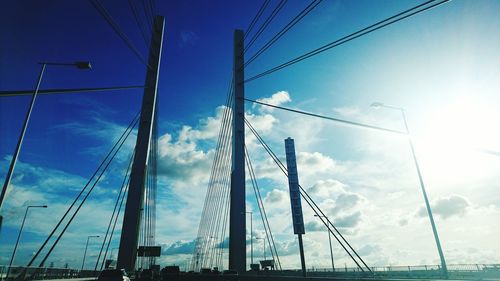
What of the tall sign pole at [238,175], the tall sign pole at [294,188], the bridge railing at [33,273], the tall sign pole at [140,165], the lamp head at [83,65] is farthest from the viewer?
the tall sign pole at [140,165]

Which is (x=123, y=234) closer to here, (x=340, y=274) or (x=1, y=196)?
(x=1, y=196)

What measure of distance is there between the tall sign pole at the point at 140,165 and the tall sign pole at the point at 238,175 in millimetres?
7579

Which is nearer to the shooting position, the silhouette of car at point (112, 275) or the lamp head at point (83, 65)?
the lamp head at point (83, 65)

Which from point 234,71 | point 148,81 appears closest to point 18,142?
point 148,81

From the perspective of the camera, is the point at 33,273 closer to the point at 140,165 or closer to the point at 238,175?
the point at 140,165

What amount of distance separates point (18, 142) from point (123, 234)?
1108 cm

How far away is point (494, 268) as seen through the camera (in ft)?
84.9

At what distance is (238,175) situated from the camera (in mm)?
25531

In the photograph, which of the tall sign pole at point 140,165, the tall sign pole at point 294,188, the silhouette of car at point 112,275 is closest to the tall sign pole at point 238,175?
the tall sign pole at point 294,188

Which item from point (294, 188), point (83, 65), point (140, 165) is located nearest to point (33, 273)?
point (140, 165)

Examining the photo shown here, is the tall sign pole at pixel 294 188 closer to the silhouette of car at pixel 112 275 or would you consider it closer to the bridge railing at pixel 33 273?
the silhouette of car at pixel 112 275

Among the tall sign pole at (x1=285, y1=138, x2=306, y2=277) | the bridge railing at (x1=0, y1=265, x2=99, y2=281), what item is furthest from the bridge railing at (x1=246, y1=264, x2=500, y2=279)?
the bridge railing at (x1=0, y1=265, x2=99, y2=281)

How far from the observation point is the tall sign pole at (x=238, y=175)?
2348 centimetres

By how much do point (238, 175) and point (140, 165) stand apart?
8637 millimetres
